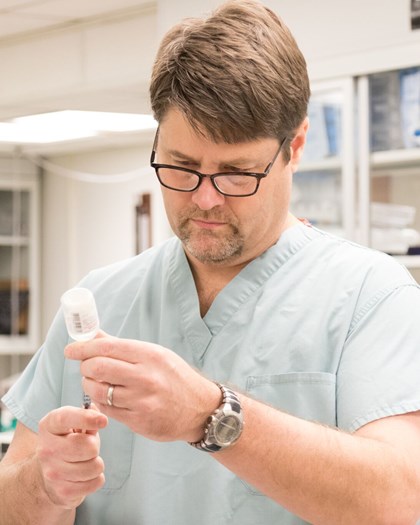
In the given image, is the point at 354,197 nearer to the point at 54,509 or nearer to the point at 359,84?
the point at 359,84

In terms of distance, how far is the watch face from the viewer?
994mm

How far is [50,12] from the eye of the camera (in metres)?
4.00

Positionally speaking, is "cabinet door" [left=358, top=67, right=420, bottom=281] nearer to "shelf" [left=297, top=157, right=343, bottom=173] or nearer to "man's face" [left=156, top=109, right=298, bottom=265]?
"shelf" [left=297, top=157, right=343, bottom=173]

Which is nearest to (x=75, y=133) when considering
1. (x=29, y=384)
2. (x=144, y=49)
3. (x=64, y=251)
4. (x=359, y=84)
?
(x=144, y=49)

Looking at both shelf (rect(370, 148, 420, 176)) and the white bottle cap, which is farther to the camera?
shelf (rect(370, 148, 420, 176))

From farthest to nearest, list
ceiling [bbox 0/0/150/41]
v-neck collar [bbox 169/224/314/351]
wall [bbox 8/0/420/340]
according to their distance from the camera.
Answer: ceiling [bbox 0/0/150/41]
wall [bbox 8/0/420/340]
v-neck collar [bbox 169/224/314/351]

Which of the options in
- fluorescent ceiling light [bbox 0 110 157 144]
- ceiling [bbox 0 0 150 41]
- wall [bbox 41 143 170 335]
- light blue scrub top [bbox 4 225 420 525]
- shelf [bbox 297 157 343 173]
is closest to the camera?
light blue scrub top [bbox 4 225 420 525]

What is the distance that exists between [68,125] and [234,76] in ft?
8.88

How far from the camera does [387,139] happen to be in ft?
9.40

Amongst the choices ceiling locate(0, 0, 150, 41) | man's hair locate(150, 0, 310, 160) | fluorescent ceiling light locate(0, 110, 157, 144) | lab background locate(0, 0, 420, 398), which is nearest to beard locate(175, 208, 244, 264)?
man's hair locate(150, 0, 310, 160)

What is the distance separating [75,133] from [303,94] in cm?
331

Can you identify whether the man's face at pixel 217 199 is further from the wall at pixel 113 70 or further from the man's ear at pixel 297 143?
the wall at pixel 113 70

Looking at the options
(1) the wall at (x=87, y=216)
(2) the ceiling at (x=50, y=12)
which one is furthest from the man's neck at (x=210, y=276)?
(1) the wall at (x=87, y=216)

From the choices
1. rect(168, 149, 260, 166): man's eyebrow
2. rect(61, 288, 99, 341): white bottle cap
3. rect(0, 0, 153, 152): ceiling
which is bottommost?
rect(61, 288, 99, 341): white bottle cap
